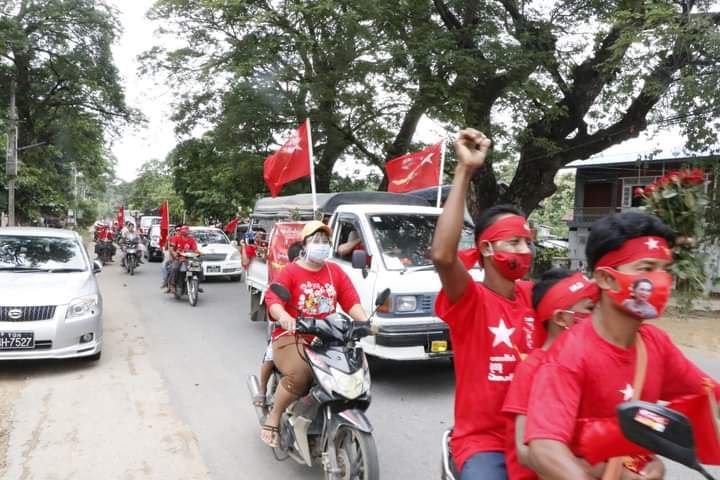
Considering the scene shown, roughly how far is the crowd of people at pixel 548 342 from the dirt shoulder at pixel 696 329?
287 inches

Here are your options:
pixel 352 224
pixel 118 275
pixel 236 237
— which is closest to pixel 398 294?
pixel 352 224

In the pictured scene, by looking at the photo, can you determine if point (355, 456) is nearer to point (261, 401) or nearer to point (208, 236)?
point (261, 401)

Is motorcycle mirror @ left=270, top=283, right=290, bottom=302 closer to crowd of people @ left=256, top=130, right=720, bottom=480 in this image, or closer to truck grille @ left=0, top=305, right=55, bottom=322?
crowd of people @ left=256, top=130, right=720, bottom=480

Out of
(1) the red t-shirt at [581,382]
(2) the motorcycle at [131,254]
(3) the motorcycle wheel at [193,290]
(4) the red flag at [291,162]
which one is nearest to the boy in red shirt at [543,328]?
(1) the red t-shirt at [581,382]

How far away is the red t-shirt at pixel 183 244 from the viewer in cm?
1252

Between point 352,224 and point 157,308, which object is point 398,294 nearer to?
point 352,224

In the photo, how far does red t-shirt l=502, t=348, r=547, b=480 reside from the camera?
1820mm

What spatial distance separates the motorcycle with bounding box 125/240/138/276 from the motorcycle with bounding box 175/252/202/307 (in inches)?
259

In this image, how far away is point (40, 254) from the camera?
7.62 metres

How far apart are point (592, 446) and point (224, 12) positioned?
16.1 m

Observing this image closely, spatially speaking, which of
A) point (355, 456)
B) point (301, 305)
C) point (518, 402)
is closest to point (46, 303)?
point (301, 305)

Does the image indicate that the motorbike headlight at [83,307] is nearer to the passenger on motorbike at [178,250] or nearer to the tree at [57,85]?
the passenger on motorbike at [178,250]

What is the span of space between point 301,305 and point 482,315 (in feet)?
6.88

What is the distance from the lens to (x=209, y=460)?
4316 mm
